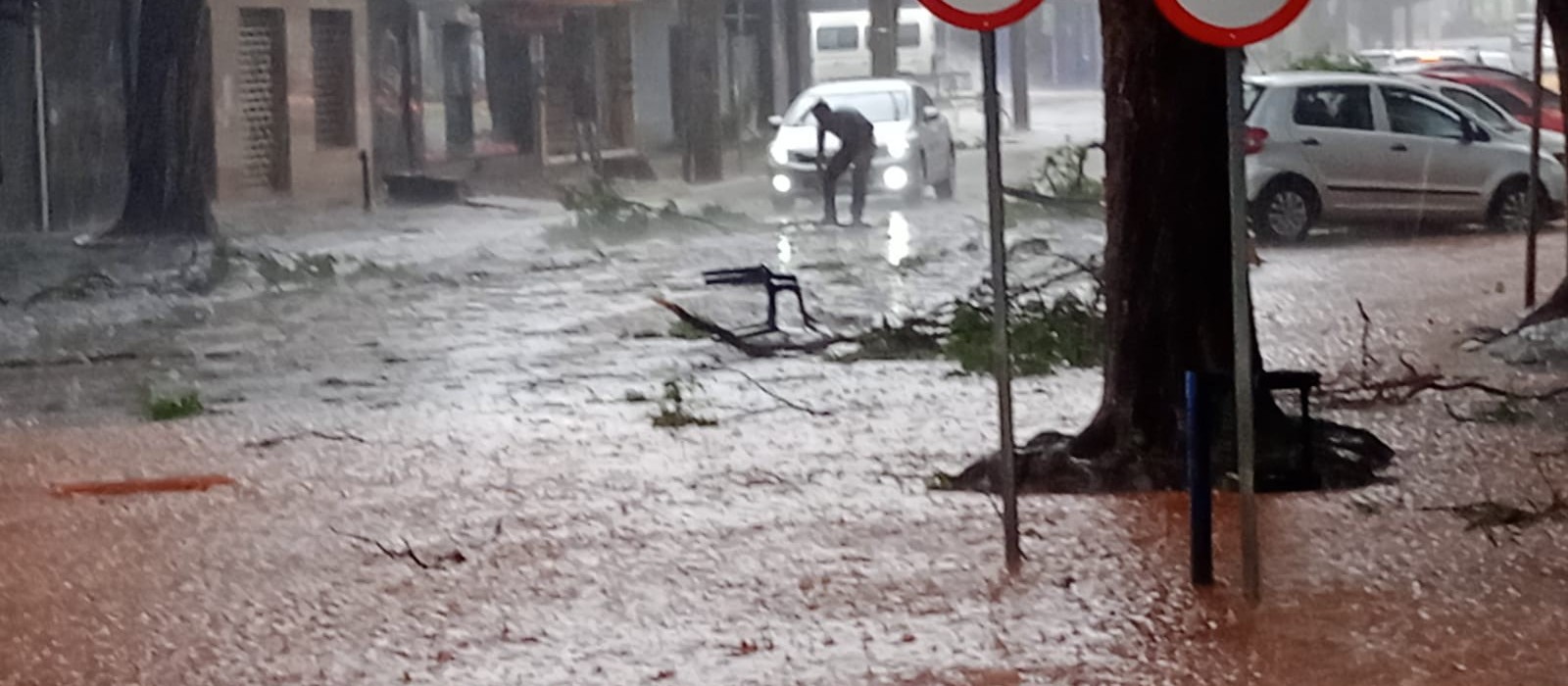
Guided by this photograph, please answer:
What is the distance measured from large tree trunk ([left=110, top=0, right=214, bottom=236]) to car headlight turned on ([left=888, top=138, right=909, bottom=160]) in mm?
7504

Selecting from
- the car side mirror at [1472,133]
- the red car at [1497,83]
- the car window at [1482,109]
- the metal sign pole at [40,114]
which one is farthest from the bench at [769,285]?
the red car at [1497,83]

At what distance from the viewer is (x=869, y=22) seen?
30.8 m

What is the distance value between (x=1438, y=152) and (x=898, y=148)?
644 centimetres

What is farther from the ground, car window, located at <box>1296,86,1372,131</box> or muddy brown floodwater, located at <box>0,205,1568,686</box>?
car window, located at <box>1296,86,1372,131</box>

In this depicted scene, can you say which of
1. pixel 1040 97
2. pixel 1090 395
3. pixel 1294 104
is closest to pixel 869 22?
pixel 1040 97

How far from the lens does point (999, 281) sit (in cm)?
761

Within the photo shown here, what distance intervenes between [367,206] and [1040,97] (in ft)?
37.9

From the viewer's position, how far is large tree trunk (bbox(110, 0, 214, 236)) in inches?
862

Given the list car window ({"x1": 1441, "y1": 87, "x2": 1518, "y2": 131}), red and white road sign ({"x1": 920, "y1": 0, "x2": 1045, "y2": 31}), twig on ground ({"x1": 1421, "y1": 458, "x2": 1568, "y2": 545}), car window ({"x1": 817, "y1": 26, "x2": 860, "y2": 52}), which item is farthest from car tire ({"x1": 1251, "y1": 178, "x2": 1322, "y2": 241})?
red and white road sign ({"x1": 920, "y1": 0, "x2": 1045, "y2": 31})

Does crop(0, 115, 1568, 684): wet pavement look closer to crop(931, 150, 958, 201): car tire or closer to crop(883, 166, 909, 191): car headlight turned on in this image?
crop(883, 166, 909, 191): car headlight turned on

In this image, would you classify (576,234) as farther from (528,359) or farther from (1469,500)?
(1469,500)

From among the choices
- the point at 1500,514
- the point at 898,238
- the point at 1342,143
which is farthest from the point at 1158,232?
the point at 898,238

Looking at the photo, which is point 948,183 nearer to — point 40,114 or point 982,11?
point 40,114

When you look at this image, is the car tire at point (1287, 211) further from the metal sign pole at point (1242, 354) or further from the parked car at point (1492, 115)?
the metal sign pole at point (1242, 354)
